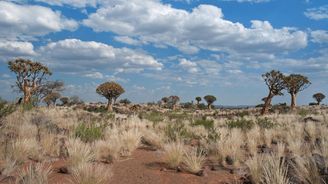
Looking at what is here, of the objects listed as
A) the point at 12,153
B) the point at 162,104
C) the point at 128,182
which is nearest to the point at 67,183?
the point at 128,182

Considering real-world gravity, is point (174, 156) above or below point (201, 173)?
above

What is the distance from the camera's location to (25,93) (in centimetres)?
3494

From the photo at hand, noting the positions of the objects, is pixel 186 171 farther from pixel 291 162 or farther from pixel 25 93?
pixel 25 93

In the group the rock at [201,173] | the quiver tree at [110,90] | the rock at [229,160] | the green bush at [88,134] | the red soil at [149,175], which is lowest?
the red soil at [149,175]

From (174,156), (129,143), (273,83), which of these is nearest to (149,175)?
(174,156)

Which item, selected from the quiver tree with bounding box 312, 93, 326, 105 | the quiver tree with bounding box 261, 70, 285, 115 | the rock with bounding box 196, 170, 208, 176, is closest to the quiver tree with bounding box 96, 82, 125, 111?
the quiver tree with bounding box 261, 70, 285, 115

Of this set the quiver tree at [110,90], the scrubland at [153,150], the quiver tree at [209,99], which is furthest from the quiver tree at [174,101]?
the scrubland at [153,150]

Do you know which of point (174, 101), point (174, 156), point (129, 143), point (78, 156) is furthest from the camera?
point (174, 101)

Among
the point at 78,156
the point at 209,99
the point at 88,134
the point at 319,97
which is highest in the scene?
the point at 319,97

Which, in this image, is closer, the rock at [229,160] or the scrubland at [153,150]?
the scrubland at [153,150]

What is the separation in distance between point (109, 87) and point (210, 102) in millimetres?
29437

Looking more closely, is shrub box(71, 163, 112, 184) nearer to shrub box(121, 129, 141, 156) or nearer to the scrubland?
the scrubland

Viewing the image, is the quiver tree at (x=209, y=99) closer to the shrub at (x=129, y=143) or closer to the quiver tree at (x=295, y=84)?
the quiver tree at (x=295, y=84)

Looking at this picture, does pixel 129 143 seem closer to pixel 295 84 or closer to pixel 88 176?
pixel 88 176
